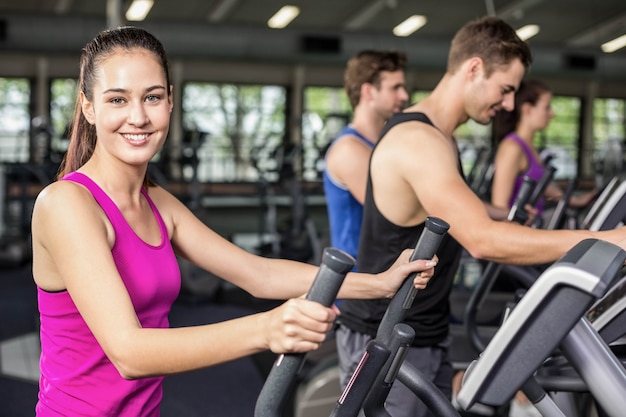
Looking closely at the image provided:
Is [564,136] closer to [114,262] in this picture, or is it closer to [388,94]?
[388,94]

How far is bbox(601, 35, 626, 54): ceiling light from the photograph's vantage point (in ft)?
20.6

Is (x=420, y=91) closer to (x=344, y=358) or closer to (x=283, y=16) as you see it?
(x=283, y=16)

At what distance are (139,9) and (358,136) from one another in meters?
7.94

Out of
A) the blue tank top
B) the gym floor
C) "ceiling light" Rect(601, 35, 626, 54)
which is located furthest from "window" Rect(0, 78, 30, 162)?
the blue tank top

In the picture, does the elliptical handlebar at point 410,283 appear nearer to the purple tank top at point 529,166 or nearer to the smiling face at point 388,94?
the smiling face at point 388,94

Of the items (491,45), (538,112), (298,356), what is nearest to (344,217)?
(491,45)

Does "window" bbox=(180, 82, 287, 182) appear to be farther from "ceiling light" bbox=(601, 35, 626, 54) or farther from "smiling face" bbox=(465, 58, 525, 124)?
"smiling face" bbox=(465, 58, 525, 124)

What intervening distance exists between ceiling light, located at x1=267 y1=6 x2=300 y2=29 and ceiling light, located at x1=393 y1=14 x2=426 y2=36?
135 centimetres

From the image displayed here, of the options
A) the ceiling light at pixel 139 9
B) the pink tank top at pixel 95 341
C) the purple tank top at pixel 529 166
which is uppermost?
the ceiling light at pixel 139 9

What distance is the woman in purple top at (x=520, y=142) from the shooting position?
3.31 metres

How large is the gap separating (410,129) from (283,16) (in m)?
9.01

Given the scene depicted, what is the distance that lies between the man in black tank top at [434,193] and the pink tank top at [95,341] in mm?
617

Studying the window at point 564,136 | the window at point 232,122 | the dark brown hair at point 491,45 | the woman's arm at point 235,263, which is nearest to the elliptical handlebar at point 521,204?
the dark brown hair at point 491,45

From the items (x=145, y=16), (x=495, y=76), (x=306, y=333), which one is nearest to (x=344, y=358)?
(x=495, y=76)
